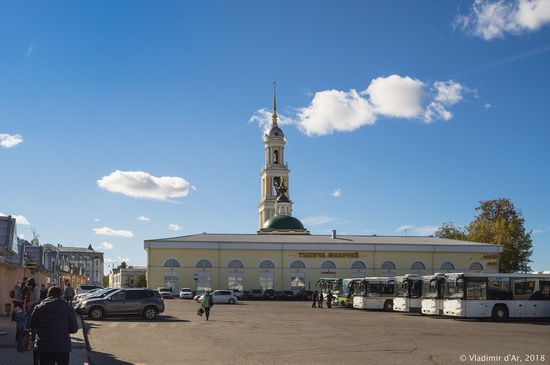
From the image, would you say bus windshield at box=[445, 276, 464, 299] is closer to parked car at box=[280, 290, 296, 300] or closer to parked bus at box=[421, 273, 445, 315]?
parked bus at box=[421, 273, 445, 315]

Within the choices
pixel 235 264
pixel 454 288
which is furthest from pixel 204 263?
pixel 454 288

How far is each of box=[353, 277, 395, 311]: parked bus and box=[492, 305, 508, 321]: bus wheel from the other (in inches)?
472

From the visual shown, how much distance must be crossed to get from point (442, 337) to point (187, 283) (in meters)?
56.4

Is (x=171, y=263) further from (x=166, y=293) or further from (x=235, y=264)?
(x=166, y=293)

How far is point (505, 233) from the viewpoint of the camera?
286ft

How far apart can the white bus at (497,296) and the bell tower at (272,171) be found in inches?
3554

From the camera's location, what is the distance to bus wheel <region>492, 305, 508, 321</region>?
113 ft

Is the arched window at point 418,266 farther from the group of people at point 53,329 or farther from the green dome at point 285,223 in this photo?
the group of people at point 53,329

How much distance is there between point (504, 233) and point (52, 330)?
8418 centimetres

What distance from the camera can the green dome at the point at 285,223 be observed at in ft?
355

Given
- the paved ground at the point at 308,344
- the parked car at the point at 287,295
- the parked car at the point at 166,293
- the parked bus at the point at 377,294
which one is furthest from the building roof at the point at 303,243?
the paved ground at the point at 308,344

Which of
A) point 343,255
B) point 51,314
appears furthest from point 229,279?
point 51,314

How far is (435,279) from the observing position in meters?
37.6

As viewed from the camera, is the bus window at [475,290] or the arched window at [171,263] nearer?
the bus window at [475,290]
